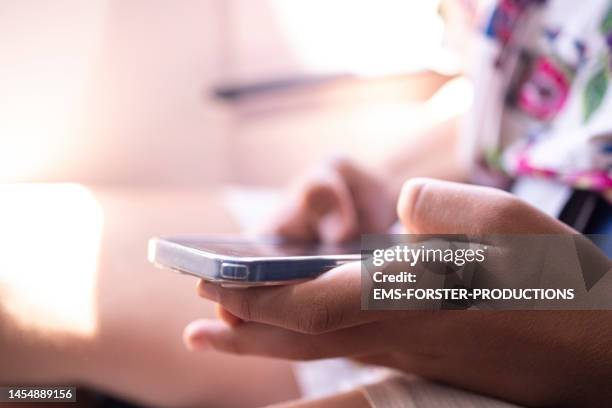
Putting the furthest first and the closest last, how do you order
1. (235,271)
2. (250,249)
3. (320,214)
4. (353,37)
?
1. (353,37)
2. (320,214)
3. (250,249)
4. (235,271)

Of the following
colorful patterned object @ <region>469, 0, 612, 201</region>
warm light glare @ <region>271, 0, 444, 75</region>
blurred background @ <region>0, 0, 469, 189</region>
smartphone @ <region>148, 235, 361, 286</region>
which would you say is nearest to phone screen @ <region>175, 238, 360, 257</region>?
smartphone @ <region>148, 235, 361, 286</region>

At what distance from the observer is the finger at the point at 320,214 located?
54 cm

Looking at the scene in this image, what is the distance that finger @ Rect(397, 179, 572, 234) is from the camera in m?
0.28

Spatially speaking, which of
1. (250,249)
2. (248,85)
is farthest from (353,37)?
(250,249)

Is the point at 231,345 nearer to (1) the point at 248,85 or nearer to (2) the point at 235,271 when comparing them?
(2) the point at 235,271

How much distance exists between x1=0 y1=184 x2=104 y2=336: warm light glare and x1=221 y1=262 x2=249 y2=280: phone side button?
0.18 meters

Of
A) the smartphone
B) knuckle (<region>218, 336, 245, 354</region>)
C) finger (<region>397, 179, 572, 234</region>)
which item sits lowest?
knuckle (<region>218, 336, 245, 354</region>)

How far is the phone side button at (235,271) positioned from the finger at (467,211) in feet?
0.32

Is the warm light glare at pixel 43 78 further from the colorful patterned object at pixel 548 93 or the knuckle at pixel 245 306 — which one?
the colorful patterned object at pixel 548 93

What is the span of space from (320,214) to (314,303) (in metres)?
0.28

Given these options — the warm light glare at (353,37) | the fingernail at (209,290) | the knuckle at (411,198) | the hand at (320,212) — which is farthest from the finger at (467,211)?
the warm light glare at (353,37)

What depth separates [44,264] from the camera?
1.31 feet

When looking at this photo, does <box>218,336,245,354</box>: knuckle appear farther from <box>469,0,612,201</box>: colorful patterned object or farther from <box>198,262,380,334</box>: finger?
<box>469,0,612,201</box>: colorful patterned object

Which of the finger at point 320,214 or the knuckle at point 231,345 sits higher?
the finger at point 320,214
